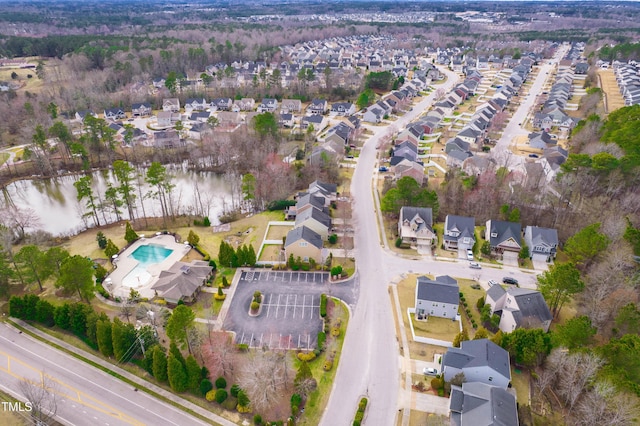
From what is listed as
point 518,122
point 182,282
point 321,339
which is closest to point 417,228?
point 321,339

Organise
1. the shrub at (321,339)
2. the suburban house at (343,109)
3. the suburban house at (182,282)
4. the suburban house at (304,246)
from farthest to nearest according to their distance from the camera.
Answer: the suburban house at (343,109) → the suburban house at (304,246) → the suburban house at (182,282) → the shrub at (321,339)

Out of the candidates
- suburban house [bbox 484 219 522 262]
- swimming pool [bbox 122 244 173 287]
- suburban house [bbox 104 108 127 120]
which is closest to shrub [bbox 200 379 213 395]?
swimming pool [bbox 122 244 173 287]

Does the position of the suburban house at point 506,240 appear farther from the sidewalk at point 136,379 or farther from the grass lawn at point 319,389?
the sidewalk at point 136,379

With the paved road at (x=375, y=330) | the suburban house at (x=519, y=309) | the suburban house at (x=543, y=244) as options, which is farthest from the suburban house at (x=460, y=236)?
the suburban house at (x=519, y=309)

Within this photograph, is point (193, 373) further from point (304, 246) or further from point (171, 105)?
point (171, 105)

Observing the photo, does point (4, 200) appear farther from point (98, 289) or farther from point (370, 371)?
point (370, 371)

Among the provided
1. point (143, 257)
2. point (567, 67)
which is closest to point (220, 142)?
point (143, 257)

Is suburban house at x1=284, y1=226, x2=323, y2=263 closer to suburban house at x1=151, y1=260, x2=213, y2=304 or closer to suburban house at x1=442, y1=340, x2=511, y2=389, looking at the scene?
suburban house at x1=151, y1=260, x2=213, y2=304
